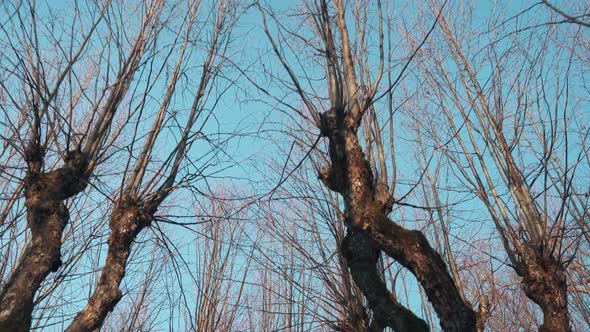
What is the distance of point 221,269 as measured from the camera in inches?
331

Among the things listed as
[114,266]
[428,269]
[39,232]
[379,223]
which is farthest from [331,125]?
[39,232]

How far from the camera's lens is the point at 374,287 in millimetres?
3908

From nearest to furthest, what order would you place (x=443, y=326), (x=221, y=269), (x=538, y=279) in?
(x=443, y=326)
(x=538, y=279)
(x=221, y=269)

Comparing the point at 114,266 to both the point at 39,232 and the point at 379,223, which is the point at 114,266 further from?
the point at 379,223

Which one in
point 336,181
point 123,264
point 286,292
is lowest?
point 123,264

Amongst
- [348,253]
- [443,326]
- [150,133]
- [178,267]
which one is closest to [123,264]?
[178,267]

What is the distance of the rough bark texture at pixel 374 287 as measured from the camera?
3.72 meters

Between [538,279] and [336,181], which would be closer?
[336,181]

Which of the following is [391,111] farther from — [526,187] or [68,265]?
[68,265]

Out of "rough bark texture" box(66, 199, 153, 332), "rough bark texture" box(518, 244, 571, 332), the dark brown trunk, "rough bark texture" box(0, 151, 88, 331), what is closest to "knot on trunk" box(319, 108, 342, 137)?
the dark brown trunk

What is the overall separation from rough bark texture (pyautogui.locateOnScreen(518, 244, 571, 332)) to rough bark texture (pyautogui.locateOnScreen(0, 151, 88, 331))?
3251mm

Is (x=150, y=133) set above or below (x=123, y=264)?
above

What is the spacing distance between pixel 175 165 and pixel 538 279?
2.81 m

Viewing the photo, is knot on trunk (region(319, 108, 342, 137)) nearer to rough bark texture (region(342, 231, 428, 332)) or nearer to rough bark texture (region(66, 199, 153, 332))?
rough bark texture (region(342, 231, 428, 332))
